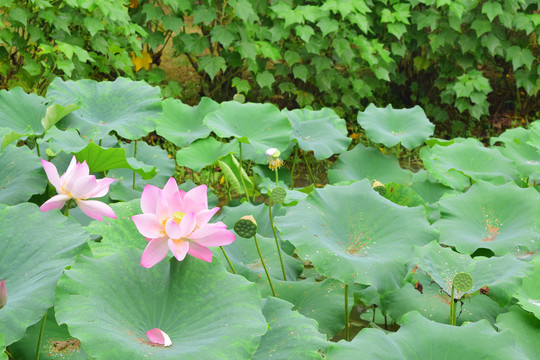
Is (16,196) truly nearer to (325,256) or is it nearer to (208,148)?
(325,256)

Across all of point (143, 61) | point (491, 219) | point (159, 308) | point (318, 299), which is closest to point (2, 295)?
point (159, 308)

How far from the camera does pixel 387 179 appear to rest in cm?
243

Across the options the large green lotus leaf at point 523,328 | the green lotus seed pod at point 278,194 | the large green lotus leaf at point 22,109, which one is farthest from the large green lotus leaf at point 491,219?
the large green lotus leaf at point 22,109

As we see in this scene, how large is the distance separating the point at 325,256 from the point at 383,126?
1360mm

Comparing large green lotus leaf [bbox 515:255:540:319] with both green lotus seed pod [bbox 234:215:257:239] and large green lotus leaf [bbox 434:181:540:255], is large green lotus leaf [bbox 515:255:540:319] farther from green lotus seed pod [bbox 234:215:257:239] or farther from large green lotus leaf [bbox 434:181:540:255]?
green lotus seed pod [bbox 234:215:257:239]

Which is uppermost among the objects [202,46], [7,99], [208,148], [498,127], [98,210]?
[98,210]

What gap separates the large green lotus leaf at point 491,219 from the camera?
5.32ft

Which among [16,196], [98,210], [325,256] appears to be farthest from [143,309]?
[16,196]

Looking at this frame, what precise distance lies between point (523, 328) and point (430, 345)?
362 mm

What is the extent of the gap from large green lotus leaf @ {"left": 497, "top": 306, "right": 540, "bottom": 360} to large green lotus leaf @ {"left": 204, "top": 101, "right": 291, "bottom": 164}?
1074mm

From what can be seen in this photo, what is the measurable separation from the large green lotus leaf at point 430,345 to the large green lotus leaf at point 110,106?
43.8 inches

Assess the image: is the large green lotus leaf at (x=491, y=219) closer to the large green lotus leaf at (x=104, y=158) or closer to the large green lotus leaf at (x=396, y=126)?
the large green lotus leaf at (x=396, y=126)

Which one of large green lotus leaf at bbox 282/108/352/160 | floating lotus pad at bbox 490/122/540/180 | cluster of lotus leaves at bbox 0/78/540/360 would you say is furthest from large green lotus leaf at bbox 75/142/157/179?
floating lotus pad at bbox 490/122/540/180

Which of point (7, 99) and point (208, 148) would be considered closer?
point (7, 99)
